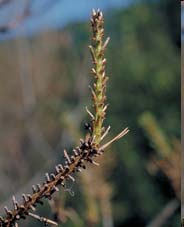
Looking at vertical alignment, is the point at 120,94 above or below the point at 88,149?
above

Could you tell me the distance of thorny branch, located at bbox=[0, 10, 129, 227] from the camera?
15.3 inches

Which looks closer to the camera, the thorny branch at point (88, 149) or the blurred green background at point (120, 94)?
the thorny branch at point (88, 149)

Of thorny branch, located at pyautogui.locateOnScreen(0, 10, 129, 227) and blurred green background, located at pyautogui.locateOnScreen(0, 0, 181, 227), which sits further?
blurred green background, located at pyautogui.locateOnScreen(0, 0, 181, 227)

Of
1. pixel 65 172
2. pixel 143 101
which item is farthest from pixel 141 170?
pixel 65 172

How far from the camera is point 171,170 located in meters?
1.31

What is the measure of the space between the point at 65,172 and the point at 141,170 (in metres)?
7.36

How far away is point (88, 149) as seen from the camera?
1.28 feet

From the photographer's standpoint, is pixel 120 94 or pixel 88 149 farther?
pixel 120 94

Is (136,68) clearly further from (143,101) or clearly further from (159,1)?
(159,1)

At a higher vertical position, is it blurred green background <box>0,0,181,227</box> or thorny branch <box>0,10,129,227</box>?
blurred green background <box>0,0,181,227</box>

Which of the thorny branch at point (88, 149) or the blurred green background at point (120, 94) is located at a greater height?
the blurred green background at point (120, 94)

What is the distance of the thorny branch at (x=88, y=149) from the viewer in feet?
1.28

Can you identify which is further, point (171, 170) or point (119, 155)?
point (119, 155)

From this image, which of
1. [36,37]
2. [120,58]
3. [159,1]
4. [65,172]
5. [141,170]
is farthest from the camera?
[159,1]
